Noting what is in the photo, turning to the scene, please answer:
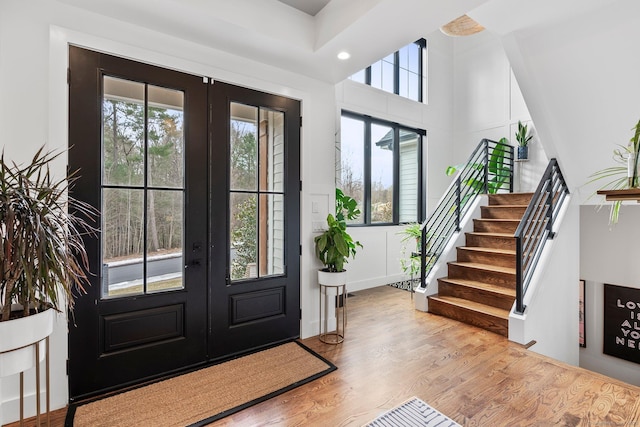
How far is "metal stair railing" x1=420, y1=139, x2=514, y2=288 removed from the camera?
180 inches

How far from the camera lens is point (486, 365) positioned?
2.70 m

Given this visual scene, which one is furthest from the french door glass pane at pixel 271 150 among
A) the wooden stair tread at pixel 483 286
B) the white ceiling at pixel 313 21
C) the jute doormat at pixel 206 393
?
the wooden stair tread at pixel 483 286

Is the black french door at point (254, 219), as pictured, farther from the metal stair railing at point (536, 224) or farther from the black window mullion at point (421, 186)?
the black window mullion at point (421, 186)

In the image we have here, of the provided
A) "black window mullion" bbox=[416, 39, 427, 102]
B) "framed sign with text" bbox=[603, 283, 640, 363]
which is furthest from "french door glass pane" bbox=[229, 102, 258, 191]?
"framed sign with text" bbox=[603, 283, 640, 363]

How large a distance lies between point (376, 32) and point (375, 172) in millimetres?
3011

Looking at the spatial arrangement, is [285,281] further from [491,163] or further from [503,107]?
[503,107]

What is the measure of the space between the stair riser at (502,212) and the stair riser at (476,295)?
1.43m

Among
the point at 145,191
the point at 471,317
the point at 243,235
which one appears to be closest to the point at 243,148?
the point at 243,235

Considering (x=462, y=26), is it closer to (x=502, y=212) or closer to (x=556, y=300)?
(x=502, y=212)

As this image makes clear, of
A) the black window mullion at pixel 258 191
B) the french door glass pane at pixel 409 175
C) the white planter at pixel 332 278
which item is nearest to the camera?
the black window mullion at pixel 258 191

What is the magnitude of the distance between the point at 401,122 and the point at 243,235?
12.4 feet

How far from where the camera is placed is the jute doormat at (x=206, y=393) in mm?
2021

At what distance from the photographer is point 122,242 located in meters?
2.36

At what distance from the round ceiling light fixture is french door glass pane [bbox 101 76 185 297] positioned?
7.57 ft
